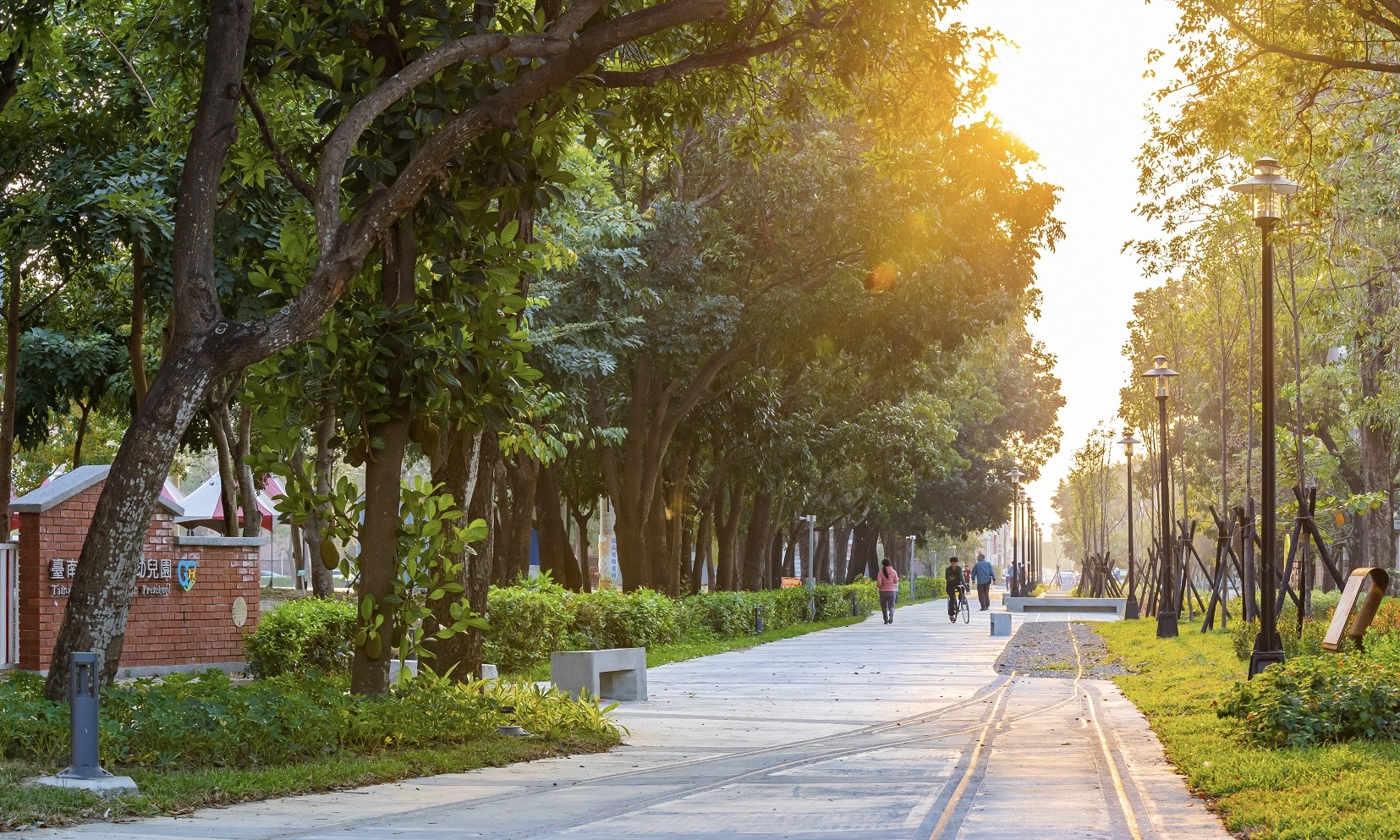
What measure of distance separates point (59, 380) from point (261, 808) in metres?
20.3

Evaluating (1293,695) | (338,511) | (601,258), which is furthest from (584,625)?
(1293,695)

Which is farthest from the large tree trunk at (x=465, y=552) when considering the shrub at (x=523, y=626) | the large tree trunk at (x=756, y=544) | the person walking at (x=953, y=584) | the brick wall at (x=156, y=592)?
the person walking at (x=953, y=584)

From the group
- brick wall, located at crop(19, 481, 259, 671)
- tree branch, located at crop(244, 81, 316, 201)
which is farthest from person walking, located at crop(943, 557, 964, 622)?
tree branch, located at crop(244, 81, 316, 201)

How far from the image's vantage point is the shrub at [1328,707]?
→ 432 inches

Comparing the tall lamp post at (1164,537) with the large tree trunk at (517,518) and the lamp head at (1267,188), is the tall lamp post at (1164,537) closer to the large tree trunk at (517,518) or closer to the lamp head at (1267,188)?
the large tree trunk at (517,518)

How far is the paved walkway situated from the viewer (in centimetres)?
814

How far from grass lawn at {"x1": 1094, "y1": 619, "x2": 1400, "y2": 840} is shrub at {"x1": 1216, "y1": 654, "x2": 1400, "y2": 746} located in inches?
8.1

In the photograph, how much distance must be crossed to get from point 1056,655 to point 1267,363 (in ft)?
37.2

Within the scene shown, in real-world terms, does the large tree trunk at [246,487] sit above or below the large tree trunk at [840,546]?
above

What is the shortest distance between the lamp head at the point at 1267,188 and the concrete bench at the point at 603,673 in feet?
26.2

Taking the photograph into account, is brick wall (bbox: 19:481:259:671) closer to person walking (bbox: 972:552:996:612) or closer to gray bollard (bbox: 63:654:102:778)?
gray bollard (bbox: 63:654:102:778)

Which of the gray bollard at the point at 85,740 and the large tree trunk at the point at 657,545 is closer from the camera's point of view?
the gray bollard at the point at 85,740

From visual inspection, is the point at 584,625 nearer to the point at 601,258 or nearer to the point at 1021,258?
the point at 601,258

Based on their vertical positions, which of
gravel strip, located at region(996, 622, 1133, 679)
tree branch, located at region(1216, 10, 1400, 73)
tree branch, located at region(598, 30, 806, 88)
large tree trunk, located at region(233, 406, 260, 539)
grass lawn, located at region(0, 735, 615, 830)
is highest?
tree branch, located at region(1216, 10, 1400, 73)
